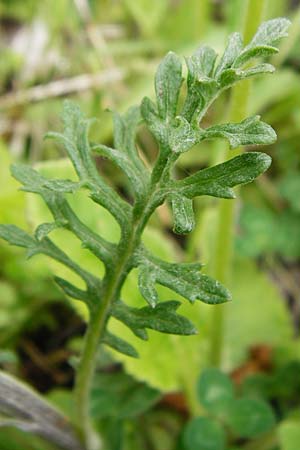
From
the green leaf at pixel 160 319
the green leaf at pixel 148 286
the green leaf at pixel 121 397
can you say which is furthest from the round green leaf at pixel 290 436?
the green leaf at pixel 148 286

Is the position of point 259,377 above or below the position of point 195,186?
below

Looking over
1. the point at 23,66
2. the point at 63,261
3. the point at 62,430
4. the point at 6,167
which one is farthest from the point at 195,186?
the point at 23,66

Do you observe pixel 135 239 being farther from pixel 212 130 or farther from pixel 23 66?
pixel 23 66

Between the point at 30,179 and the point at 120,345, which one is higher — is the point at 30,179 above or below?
above

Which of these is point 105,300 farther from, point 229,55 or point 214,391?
point 214,391

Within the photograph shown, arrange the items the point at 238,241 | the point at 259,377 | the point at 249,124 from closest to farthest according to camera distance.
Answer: the point at 249,124 < the point at 259,377 < the point at 238,241

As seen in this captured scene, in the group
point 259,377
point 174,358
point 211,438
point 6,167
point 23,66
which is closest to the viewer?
point 211,438

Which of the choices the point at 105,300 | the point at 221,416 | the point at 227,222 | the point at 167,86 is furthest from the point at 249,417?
the point at 167,86
